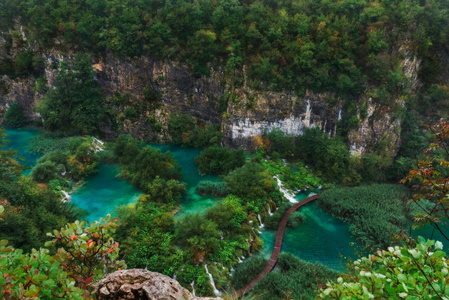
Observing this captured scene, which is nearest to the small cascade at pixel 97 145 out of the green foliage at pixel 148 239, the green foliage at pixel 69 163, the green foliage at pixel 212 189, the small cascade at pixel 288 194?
the green foliage at pixel 69 163

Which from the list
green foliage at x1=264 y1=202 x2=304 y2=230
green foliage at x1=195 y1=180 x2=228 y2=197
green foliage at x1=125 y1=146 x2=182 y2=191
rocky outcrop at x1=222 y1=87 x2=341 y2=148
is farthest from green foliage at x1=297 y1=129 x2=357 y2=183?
green foliage at x1=125 y1=146 x2=182 y2=191

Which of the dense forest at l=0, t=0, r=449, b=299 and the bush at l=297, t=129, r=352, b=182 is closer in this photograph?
the dense forest at l=0, t=0, r=449, b=299

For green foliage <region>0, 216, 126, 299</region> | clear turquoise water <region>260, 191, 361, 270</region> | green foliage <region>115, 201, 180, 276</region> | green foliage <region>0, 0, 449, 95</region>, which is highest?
green foliage <region>0, 0, 449, 95</region>

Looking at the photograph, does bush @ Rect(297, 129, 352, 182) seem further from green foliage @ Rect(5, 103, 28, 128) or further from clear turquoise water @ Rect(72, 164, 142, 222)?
green foliage @ Rect(5, 103, 28, 128)

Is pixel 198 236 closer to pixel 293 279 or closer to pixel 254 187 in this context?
pixel 293 279

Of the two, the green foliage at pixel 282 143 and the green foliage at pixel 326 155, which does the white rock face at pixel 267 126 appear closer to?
the green foliage at pixel 282 143

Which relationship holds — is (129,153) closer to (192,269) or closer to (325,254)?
(192,269)

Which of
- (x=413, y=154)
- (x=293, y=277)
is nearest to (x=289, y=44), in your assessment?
(x=413, y=154)
